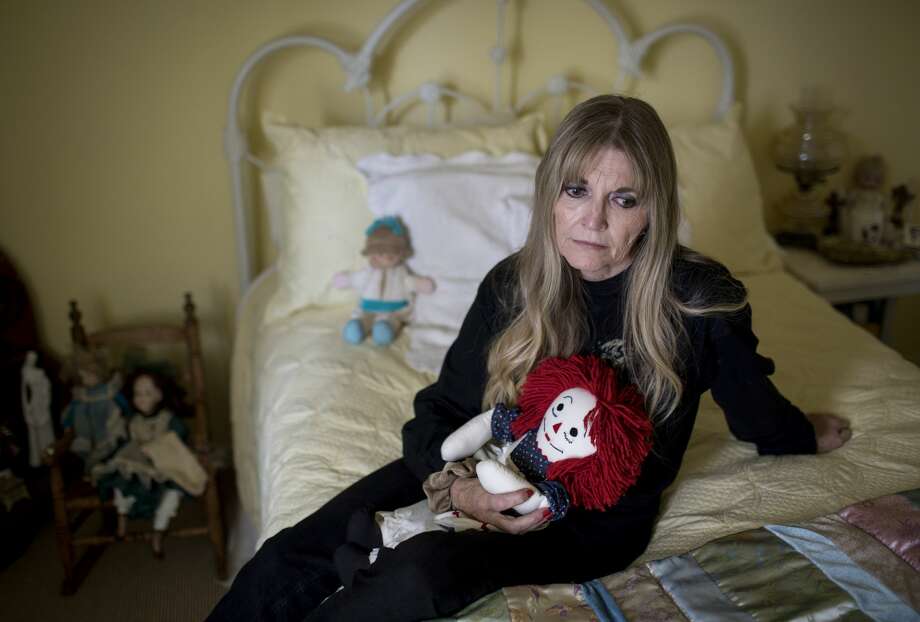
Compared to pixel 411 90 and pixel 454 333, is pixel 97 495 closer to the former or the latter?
pixel 454 333

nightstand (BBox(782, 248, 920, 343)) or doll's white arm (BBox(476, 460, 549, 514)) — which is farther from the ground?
doll's white arm (BBox(476, 460, 549, 514))

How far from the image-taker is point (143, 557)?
2035 mm

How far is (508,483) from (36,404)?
1.55m

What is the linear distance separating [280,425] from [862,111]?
7.14ft

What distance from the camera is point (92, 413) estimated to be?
1921 mm

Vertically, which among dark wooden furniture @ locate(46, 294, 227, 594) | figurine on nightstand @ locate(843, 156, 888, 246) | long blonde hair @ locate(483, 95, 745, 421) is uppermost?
long blonde hair @ locate(483, 95, 745, 421)

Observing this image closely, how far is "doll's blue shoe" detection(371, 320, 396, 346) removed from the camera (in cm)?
177

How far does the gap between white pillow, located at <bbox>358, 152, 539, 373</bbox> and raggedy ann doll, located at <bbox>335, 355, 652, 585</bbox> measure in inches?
27.1

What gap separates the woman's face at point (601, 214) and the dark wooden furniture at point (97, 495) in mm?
1186

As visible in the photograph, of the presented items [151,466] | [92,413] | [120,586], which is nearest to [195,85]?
[92,413]

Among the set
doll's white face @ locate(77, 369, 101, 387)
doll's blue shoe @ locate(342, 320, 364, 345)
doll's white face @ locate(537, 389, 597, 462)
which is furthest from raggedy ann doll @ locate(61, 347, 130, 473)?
doll's white face @ locate(537, 389, 597, 462)

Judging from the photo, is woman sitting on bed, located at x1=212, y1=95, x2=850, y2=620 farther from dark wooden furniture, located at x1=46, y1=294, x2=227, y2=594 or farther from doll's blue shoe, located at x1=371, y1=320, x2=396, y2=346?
dark wooden furniture, located at x1=46, y1=294, x2=227, y2=594

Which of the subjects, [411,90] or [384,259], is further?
[411,90]

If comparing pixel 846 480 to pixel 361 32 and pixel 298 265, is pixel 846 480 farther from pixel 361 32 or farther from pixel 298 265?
pixel 361 32
